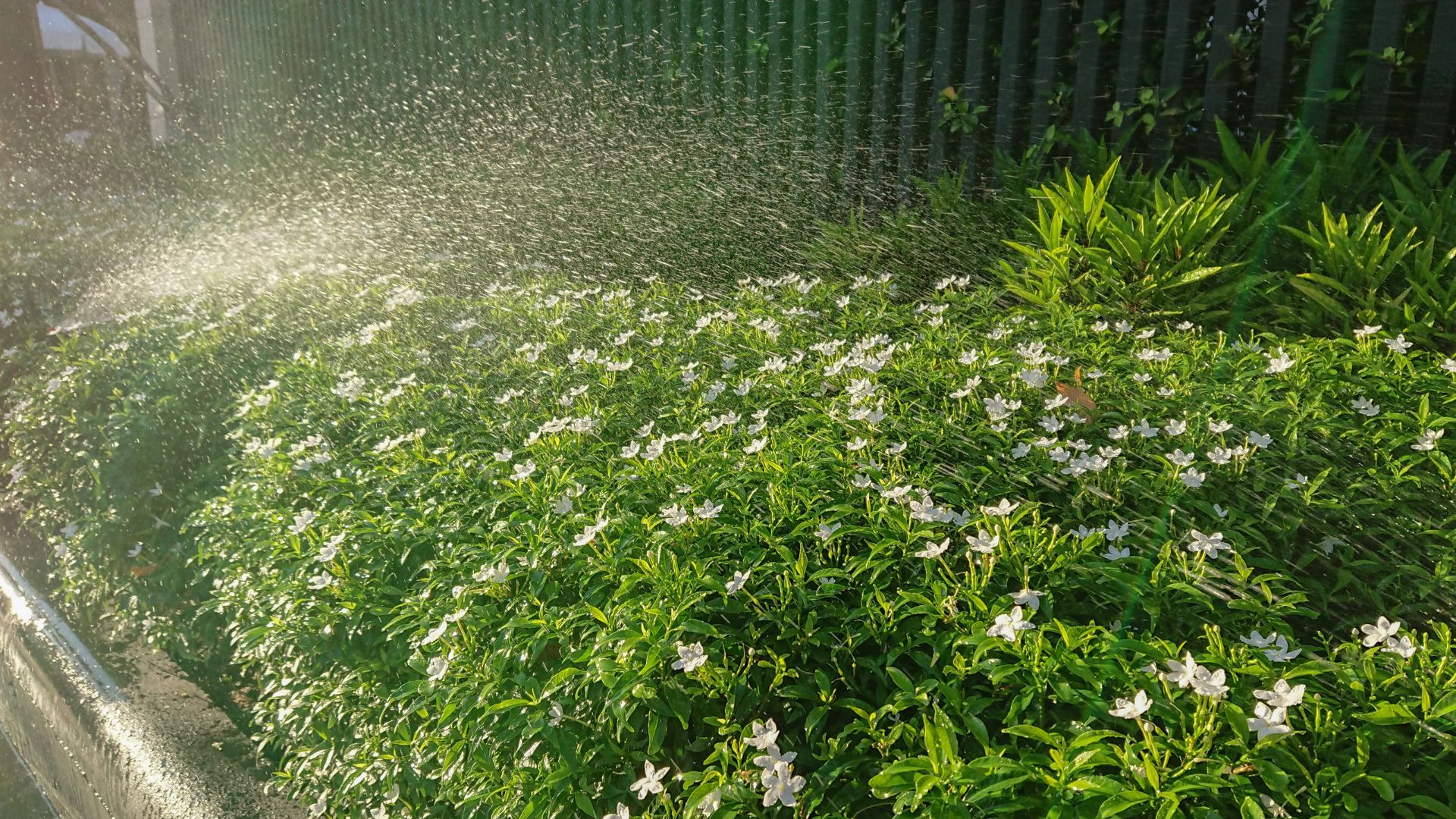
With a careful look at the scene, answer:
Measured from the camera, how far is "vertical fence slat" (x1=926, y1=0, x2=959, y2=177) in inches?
212

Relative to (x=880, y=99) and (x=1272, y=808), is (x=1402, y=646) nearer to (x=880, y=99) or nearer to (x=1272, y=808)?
(x=1272, y=808)

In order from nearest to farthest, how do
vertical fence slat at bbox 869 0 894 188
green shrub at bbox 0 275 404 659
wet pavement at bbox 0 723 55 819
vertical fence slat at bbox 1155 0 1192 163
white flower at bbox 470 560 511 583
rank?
1. white flower at bbox 470 560 511 583
2. wet pavement at bbox 0 723 55 819
3. green shrub at bbox 0 275 404 659
4. vertical fence slat at bbox 1155 0 1192 163
5. vertical fence slat at bbox 869 0 894 188

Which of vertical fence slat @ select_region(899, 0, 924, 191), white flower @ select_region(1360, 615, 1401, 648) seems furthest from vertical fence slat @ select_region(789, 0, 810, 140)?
white flower @ select_region(1360, 615, 1401, 648)

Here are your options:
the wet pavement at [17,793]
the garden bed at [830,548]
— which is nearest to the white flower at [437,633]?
the garden bed at [830,548]

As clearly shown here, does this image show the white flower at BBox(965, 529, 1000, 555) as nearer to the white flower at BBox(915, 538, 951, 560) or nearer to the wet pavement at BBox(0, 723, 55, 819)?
the white flower at BBox(915, 538, 951, 560)

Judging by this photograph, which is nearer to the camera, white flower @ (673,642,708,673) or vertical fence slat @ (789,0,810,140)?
white flower @ (673,642,708,673)

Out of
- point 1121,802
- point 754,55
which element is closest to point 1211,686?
point 1121,802

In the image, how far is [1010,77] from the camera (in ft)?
16.9

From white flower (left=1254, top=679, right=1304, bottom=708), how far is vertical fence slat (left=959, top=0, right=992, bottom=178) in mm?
4357

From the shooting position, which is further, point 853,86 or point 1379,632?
point 853,86

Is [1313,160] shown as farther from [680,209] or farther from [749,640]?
[680,209]

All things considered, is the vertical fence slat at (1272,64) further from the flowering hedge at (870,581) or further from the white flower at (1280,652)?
the white flower at (1280,652)

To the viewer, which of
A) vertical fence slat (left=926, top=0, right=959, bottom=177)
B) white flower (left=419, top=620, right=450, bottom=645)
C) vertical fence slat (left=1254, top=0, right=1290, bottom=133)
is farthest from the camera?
vertical fence slat (left=926, top=0, right=959, bottom=177)

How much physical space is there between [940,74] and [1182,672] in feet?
15.3
